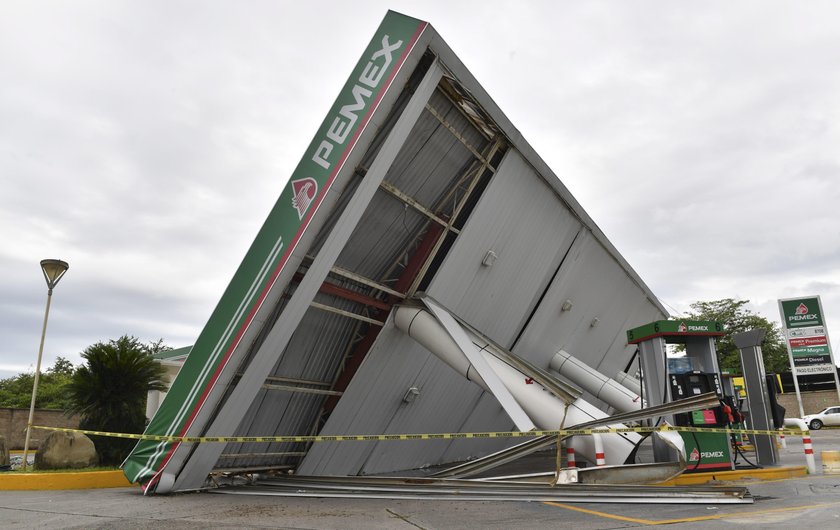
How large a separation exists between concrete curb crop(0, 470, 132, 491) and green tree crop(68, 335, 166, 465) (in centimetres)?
177

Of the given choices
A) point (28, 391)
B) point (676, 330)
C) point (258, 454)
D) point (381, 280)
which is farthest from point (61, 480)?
point (28, 391)

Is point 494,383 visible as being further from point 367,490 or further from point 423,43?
point 423,43

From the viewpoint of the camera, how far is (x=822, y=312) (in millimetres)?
29688

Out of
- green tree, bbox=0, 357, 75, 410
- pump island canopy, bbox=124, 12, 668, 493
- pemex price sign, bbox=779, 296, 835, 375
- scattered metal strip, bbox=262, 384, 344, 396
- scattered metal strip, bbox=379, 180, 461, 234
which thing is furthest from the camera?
green tree, bbox=0, 357, 75, 410

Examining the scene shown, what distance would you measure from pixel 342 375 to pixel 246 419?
1.95 metres

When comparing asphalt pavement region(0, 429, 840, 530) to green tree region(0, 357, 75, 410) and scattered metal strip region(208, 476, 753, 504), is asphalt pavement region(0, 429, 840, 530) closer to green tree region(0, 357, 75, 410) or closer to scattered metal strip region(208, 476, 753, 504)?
scattered metal strip region(208, 476, 753, 504)

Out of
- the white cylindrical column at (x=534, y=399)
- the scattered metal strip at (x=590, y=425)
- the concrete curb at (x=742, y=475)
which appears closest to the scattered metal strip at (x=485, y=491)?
the scattered metal strip at (x=590, y=425)

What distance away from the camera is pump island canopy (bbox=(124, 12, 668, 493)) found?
821 centimetres

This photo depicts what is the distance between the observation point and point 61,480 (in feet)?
31.4

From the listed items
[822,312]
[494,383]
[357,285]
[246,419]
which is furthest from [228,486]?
[822,312]

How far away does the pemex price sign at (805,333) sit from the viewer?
29.7m

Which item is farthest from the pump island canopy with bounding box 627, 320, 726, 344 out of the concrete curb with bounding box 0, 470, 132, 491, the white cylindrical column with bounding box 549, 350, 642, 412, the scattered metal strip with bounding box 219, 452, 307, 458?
the concrete curb with bounding box 0, 470, 132, 491

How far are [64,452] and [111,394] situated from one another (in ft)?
4.73

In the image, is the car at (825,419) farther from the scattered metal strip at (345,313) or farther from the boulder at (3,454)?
the boulder at (3,454)
